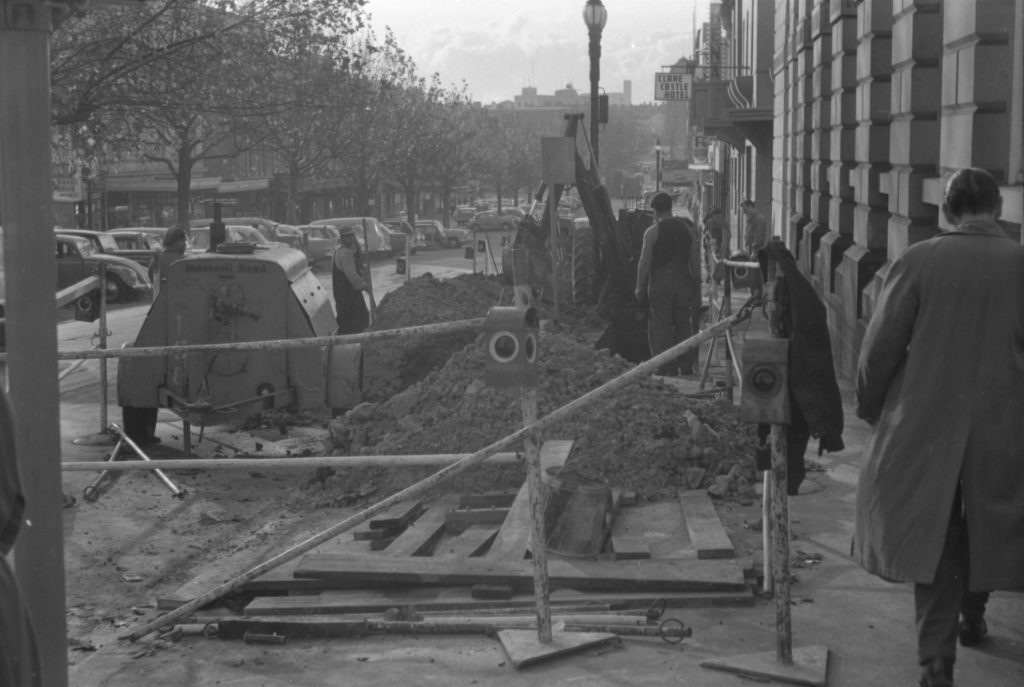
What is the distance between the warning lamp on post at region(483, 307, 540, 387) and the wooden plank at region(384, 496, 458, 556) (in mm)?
1923

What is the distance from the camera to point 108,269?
112 feet

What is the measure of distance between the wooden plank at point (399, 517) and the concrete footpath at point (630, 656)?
6.02 ft

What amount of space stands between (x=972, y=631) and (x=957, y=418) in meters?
1.14

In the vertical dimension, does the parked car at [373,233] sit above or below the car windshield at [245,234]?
below

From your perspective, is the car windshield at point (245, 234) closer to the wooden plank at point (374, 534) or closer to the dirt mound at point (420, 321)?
the dirt mound at point (420, 321)

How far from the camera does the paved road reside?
16797mm

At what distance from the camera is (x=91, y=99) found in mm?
21203

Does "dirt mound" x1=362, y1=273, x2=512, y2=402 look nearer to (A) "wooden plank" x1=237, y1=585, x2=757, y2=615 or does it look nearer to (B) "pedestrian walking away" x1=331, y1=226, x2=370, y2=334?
(B) "pedestrian walking away" x1=331, y1=226, x2=370, y2=334

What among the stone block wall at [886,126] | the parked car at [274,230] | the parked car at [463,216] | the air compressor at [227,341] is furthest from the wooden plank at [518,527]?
the parked car at [463,216]

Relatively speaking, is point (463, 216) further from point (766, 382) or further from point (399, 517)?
point (766, 382)

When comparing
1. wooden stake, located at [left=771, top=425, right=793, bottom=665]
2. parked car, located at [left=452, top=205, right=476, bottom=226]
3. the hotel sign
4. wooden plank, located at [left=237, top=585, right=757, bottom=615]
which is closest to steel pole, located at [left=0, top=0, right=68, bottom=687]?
wooden plank, located at [left=237, top=585, right=757, bottom=615]

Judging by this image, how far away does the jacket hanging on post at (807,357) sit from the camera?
18.0 feet

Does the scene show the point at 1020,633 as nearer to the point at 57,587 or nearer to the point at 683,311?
the point at 57,587

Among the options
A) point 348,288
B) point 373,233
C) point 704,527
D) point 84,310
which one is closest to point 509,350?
point 704,527
